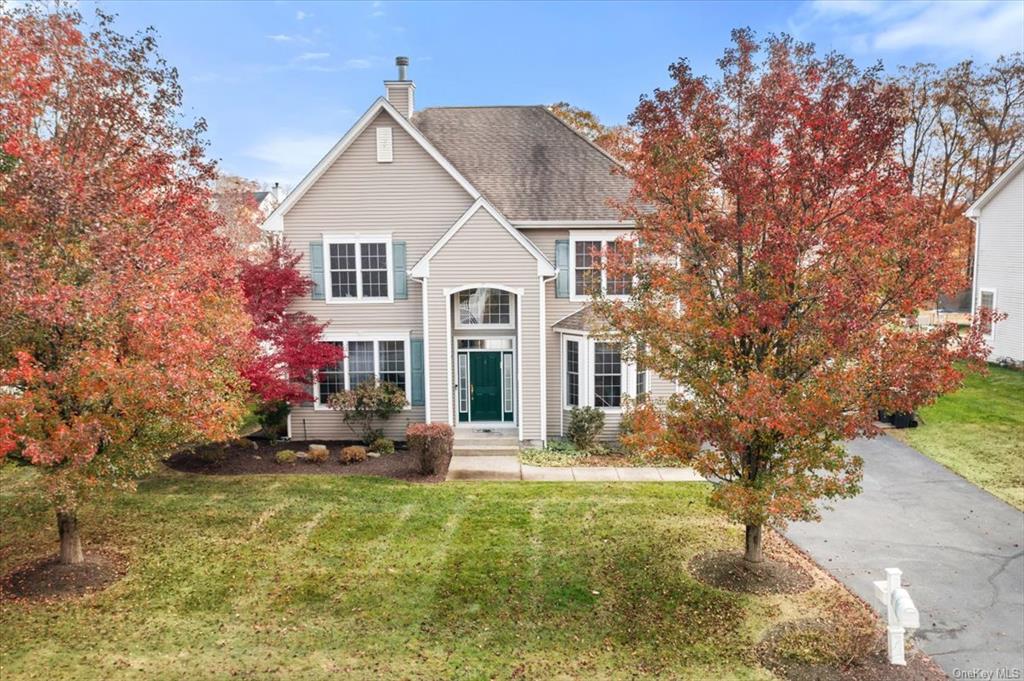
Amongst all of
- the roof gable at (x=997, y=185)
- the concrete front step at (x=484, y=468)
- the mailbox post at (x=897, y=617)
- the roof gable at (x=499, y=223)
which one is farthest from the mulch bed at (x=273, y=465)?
the roof gable at (x=997, y=185)

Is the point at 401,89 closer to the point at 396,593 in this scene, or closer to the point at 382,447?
the point at 382,447

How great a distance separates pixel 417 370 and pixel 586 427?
16.0 ft

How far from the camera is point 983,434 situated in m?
17.9

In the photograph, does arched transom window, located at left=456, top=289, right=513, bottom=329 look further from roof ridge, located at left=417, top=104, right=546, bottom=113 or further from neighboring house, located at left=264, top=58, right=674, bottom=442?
roof ridge, located at left=417, top=104, right=546, bottom=113

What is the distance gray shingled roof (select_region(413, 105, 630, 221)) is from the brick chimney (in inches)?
37.5

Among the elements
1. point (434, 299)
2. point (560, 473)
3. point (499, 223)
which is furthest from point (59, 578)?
point (499, 223)

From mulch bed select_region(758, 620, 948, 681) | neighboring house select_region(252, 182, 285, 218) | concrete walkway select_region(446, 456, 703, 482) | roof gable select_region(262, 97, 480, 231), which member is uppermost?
neighboring house select_region(252, 182, 285, 218)

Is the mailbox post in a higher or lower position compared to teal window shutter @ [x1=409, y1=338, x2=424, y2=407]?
lower

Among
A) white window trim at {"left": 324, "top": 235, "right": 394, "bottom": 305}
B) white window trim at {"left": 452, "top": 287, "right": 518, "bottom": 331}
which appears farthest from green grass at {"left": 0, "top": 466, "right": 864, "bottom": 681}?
white window trim at {"left": 324, "top": 235, "right": 394, "bottom": 305}

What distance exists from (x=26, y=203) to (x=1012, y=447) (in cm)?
2091

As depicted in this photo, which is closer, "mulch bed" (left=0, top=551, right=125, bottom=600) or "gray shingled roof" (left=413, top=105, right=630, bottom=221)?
"mulch bed" (left=0, top=551, right=125, bottom=600)

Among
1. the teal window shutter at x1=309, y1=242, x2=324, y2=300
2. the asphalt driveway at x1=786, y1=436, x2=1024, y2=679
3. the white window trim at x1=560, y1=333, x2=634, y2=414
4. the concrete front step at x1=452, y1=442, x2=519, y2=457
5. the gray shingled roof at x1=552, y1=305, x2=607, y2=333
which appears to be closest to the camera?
the asphalt driveway at x1=786, y1=436, x2=1024, y2=679

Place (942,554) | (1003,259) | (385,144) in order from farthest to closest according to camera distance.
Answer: (1003,259)
(385,144)
(942,554)

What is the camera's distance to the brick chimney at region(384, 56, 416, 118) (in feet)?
67.2
